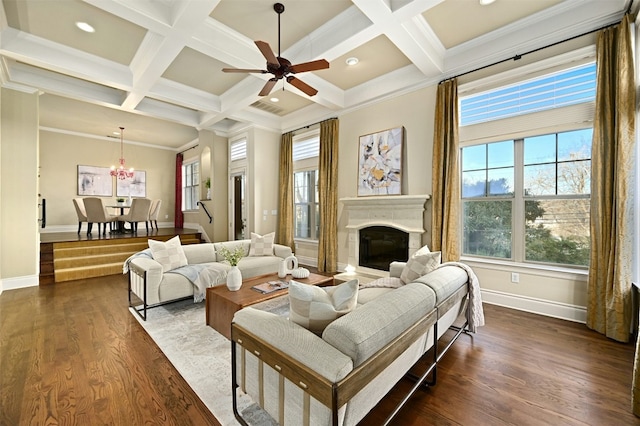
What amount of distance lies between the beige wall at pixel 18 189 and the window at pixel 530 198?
7158 millimetres

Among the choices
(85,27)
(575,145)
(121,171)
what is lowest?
(575,145)

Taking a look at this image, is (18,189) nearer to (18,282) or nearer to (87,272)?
(18,282)

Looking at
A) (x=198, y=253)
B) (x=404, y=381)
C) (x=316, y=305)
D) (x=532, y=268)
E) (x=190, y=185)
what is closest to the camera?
(x=316, y=305)

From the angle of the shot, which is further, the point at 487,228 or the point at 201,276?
the point at 487,228

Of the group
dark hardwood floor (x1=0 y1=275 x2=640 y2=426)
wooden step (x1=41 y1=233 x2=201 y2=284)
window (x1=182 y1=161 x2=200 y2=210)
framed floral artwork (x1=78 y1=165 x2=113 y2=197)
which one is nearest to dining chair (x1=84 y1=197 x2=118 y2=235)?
wooden step (x1=41 y1=233 x2=201 y2=284)

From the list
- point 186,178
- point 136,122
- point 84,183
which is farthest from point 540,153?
point 84,183

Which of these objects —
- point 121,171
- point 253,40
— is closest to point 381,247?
point 253,40

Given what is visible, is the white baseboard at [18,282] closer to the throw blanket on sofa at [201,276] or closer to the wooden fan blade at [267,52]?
the throw blanket on sofa at [201,276]

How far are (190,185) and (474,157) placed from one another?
8821 mm

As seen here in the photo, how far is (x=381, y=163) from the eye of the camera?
190 inches

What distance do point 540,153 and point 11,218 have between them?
8.02 m

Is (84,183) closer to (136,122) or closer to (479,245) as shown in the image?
(136,122)

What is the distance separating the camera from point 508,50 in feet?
11.4

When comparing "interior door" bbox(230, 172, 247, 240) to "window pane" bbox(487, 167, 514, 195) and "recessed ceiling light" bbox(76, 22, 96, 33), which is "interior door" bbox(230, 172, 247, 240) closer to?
"recessed ceiling light" bbox(76, 22, 96, 33)
